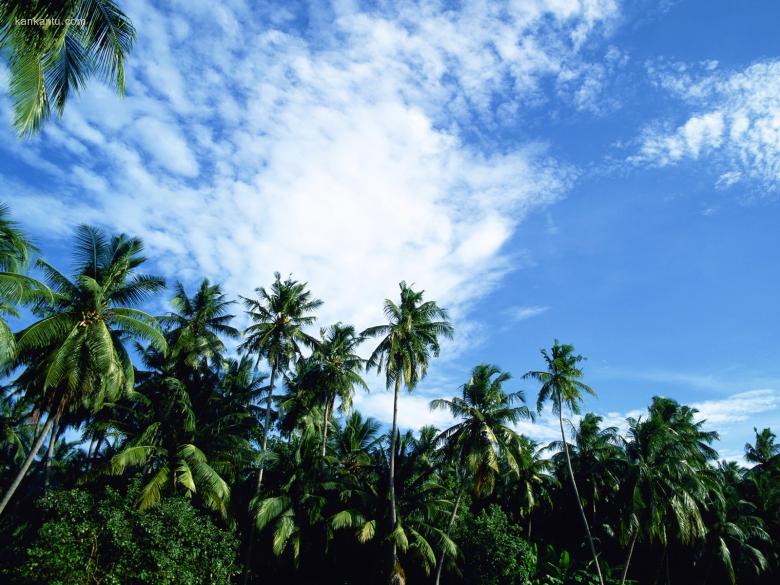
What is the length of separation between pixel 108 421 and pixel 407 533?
15.3 metres

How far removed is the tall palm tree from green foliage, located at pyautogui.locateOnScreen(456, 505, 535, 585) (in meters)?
9.19

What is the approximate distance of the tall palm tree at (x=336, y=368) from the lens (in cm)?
3097

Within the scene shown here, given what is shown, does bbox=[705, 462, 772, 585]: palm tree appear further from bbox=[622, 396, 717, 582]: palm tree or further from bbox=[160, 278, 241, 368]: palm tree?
bbox=[160, 278, 241, 368]: palm tree

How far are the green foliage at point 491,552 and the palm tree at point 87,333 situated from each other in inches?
709

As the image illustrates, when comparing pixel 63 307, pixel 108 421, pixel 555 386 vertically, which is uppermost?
pixel 555 386

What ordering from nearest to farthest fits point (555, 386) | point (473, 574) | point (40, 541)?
point (40, 541), point (473, 574), point (555, 386)

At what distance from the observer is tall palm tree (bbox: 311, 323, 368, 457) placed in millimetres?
30969

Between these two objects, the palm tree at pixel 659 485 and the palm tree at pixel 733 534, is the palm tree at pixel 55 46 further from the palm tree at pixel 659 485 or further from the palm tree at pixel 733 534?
the palm tree at pixel 733 534

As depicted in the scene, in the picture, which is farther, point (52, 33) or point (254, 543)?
point (254, 543)

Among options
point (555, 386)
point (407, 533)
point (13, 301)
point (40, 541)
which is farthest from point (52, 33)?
point (555, 386)

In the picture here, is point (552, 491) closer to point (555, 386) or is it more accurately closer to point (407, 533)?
point (555, 386)

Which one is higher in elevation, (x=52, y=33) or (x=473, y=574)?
(x=52, y=33)

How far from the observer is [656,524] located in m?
29.4

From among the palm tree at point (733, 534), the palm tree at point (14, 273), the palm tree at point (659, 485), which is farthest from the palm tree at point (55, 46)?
the palm tree at point (733, 534)
